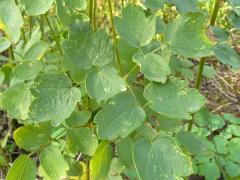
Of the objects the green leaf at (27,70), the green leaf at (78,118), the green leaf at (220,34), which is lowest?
the green leaf at (78,118)

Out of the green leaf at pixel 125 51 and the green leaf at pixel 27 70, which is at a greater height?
the green leaf at pixel 125 51

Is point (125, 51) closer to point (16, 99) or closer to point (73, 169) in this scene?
point (16, 99)

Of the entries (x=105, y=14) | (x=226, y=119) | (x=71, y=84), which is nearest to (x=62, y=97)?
(x=71, y=84)

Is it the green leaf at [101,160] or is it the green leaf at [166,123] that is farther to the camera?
the green leaf at [166,123]

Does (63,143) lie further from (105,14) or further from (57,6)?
(105,14)

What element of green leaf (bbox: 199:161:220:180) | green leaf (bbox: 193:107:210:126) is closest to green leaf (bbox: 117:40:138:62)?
green leaf (bbox: 193:107:210:126)

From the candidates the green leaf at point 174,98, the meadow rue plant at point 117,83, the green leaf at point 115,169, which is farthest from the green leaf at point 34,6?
the green leaf at point 115,169

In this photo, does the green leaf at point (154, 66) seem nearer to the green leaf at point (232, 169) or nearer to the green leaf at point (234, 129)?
the green leaf at point (232, 169)

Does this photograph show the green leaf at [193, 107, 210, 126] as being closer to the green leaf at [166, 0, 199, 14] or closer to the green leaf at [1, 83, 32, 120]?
the green leaf at [166, 0, 199, 14]
